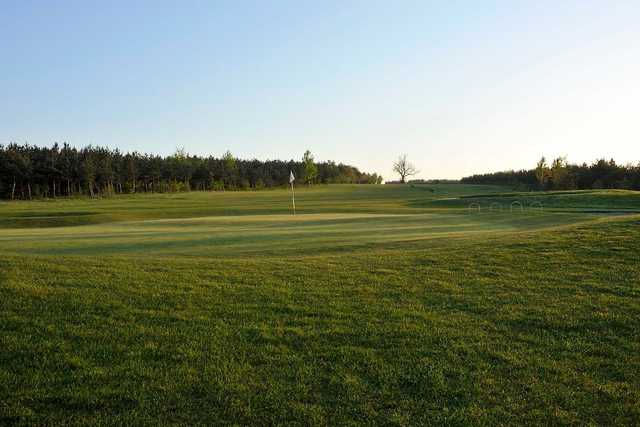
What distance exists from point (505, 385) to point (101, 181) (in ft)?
297

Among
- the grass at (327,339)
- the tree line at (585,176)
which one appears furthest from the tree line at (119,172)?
the grass at (327,339)

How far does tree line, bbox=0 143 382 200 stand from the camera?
253 ft

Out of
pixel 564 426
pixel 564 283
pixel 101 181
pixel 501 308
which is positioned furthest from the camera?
pixel 101 181

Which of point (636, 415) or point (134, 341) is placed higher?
point (134, 341)

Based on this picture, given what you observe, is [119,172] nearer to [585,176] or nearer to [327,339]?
[585,176]

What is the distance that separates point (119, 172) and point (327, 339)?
89617 mm

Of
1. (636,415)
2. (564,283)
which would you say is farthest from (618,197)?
(636,415)

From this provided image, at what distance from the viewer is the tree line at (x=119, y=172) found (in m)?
77.2

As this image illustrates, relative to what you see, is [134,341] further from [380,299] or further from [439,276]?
[439,276]

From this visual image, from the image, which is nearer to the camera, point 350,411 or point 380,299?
point 350,411

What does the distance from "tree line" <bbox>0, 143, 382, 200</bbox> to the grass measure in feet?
244

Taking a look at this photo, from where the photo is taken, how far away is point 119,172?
3482 inches

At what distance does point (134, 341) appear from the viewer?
7066 mm

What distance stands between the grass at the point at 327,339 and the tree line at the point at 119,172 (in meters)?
74.4
